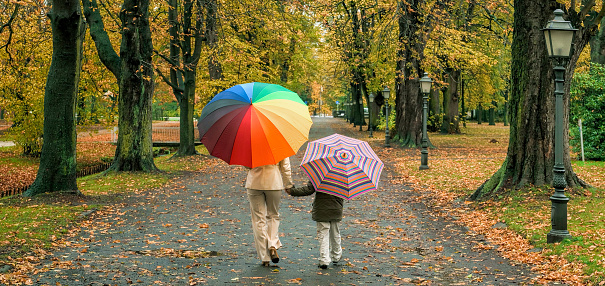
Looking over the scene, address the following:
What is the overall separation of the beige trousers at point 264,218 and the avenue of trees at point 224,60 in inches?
259

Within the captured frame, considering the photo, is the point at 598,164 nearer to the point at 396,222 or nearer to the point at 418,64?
the point at 418,64

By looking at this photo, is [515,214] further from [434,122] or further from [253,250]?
[434,122]

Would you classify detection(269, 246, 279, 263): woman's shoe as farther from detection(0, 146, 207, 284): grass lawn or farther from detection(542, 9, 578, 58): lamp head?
detection(542, 9, 578, 58): lamp head

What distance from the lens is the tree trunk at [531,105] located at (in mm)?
11570

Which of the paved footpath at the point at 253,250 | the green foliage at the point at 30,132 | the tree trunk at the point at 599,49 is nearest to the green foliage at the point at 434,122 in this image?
the tree trunk at the point at 599,49

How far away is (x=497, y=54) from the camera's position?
115ft

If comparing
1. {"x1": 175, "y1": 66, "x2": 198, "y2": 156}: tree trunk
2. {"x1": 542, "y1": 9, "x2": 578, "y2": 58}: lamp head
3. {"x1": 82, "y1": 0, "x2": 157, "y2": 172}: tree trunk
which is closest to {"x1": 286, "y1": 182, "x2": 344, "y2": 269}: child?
{"x1": 542, "y1": 9, "x2": 578, "y2": 58}: lamp head

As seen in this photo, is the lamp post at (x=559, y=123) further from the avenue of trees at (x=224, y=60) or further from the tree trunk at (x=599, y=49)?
the tree trunk at (x=599, y=49)

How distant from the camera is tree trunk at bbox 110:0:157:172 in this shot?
17.3 meters

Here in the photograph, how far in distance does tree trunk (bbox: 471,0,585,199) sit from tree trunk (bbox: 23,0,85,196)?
8.73 meters

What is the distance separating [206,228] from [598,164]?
15064 millimetres

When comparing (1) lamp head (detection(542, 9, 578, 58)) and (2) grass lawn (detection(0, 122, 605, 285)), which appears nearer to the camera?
(2) grass lawn (detection(0, 122, 605, 285))

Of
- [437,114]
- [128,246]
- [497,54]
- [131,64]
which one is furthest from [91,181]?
[437,114]

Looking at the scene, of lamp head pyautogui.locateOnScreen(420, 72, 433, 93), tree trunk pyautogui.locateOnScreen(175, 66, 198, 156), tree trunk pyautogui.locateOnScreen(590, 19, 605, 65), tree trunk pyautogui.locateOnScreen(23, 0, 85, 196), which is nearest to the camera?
tree trunk pyautogui.locateOnScreen(23, 0, 85, 196)
